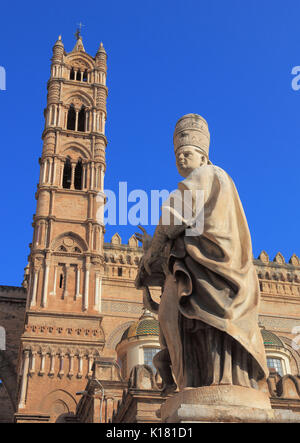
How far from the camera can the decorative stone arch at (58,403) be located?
23203 mm

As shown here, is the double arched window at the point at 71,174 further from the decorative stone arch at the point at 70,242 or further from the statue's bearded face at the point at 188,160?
the statue's bearded face at the point at 188,160

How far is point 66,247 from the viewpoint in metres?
27.6

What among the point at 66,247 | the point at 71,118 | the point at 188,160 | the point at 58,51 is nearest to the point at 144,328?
the point at 66,247

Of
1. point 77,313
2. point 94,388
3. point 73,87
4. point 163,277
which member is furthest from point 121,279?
point 163,277

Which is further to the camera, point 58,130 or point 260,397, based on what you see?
point 58,130

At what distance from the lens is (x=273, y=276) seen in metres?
34.9

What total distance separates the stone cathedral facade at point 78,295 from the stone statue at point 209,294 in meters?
12.8

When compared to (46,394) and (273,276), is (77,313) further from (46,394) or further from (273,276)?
Answer: (273,276)

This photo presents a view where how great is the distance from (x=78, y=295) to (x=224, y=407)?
23430 mm

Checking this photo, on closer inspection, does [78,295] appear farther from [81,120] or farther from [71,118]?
[71,118]

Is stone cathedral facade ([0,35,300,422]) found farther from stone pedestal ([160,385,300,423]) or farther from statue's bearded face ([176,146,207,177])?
stone pedestal ([160,385,300,423])
